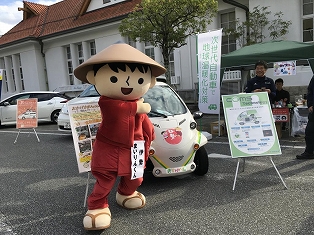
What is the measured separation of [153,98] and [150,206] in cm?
180

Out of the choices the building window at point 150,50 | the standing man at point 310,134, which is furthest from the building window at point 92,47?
the standing man at point 310,134

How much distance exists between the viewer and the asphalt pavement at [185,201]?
10.2ft

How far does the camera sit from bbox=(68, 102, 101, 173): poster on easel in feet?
12.0

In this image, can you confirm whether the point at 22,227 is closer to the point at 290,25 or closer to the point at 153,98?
the point at 153,98

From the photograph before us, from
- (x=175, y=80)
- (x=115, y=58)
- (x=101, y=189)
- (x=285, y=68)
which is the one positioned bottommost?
(x=101, y=189)

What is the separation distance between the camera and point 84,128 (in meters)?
3.72

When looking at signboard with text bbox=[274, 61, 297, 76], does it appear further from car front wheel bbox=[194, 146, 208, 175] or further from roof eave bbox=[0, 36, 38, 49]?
roof eave bbox=[0, 36, 38, 49]

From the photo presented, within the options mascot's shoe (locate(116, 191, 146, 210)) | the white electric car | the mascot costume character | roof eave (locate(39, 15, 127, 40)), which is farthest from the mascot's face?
roof eave (locate(39, 15, 127, 40))

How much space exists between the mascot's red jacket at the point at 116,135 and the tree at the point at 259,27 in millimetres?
9506

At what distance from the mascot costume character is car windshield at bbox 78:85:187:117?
44.9 inches

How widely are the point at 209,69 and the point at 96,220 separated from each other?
5.63m

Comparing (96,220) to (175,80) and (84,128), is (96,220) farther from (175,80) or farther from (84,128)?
(175,80)

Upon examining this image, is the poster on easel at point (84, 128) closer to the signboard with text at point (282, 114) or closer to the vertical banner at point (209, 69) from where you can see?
the vertical banner at point (209, 69)

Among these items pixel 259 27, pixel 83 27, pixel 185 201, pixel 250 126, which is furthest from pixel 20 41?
pixel 185 201
